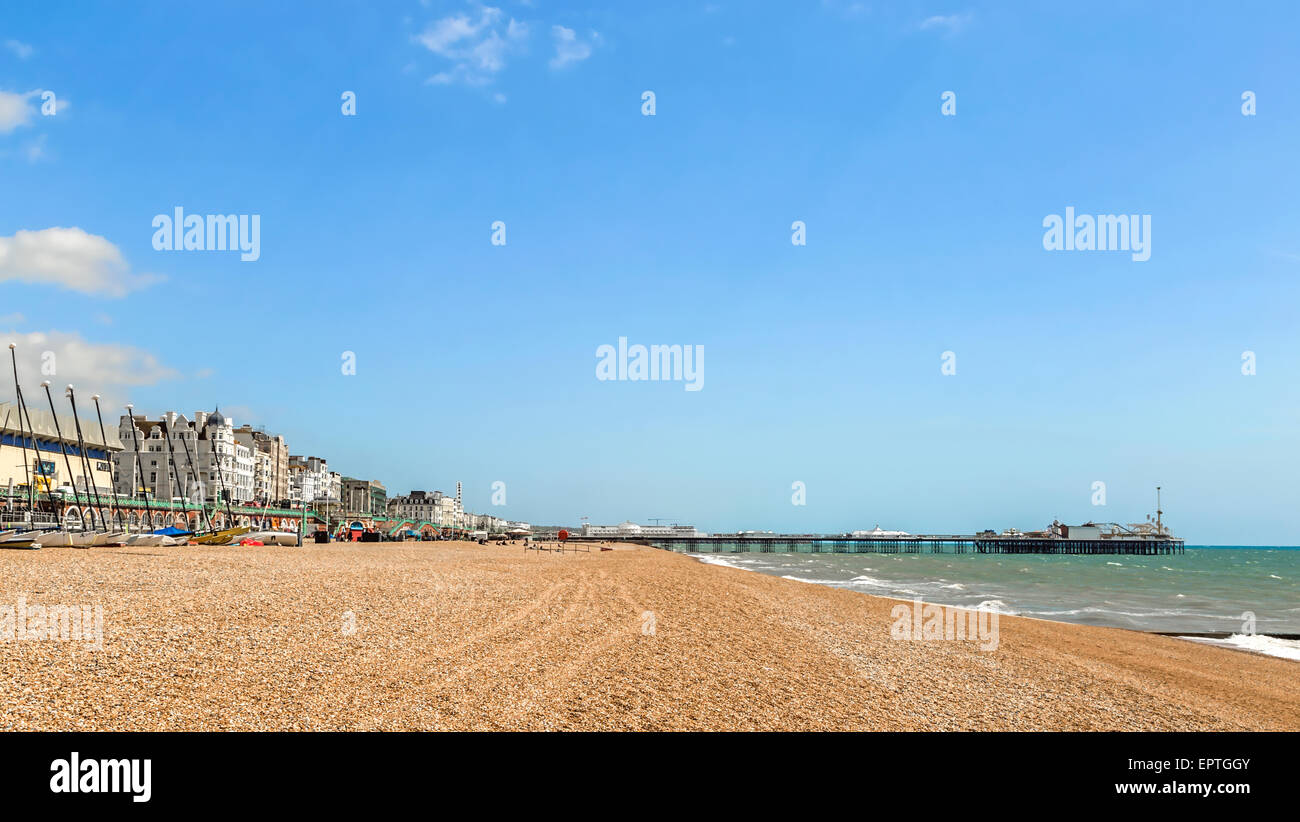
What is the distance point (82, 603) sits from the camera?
13.7 m

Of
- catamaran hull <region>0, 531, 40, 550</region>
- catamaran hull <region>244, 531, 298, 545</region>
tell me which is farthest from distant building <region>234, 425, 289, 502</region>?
catamaran hull <region>0, 531, 40, 550</region>

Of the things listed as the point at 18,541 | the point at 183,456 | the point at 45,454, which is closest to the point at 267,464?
the point at 183,456

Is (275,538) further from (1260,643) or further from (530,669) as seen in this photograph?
(1260,643)

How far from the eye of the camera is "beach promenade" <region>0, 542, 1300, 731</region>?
9.05 metres

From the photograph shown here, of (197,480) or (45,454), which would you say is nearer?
(45,454)

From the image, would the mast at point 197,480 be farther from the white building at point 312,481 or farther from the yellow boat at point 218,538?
the yellow boat at point 218,538

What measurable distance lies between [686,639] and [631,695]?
474 cm

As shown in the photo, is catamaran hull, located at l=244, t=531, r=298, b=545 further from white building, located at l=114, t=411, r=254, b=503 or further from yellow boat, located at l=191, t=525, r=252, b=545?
white building, located at l=114, t=411, r=254, b=503

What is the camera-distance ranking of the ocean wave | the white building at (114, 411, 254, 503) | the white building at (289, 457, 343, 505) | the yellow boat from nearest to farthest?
1. the ocean wave
2. the yellow boat
3. the white building at (114, 411, 254, 503)
4. the white building at (289, 457, 343, 505)

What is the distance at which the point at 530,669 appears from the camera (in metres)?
11.8

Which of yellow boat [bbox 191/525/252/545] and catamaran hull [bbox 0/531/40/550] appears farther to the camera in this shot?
yellow boat [bbox 191/525/252/545]

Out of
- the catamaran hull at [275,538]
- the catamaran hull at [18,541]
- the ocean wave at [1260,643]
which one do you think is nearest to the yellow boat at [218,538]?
the catamaran hull at [275,538]
